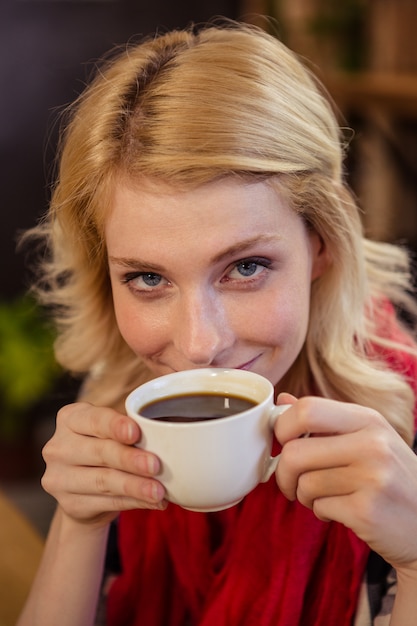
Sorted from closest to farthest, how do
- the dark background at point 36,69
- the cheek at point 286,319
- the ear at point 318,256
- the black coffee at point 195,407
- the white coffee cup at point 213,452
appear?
the white coffee cup at point 213,452 < the black coffee at point 195,407 < the cheek at point 286,319 < the ear at point 318,256 < the dark background at point 36,69

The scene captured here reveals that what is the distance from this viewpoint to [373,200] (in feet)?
11.1

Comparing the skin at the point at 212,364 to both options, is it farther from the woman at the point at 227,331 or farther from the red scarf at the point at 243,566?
the red scarf at the point at 243,566

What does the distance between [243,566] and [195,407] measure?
373 millimetres

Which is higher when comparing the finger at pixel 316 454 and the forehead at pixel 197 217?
the forehead at pixel 197 217

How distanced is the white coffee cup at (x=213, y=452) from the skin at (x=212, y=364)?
18 mm

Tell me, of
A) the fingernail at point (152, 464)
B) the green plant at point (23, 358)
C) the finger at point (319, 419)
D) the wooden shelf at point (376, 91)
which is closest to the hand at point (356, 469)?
the finger at point (319, 419)

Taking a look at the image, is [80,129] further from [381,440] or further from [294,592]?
[294,592]

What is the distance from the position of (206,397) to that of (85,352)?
0.51 m

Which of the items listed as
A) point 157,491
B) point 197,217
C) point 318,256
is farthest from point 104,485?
point 318,256

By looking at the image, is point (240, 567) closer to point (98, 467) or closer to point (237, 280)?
point (98, 467)

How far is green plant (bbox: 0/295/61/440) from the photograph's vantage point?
3344mm

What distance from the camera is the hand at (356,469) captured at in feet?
2.78

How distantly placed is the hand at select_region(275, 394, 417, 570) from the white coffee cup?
0.03 metres

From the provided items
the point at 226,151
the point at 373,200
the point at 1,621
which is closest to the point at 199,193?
the point at 226,151
